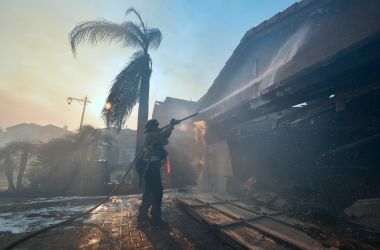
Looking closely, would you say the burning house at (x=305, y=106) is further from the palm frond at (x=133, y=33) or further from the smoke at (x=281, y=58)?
the palm frond at (x=133, y=33)

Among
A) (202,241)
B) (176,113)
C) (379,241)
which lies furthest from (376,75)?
(176,113)

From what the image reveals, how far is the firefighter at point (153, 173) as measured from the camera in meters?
4.85

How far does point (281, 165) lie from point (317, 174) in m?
1.36

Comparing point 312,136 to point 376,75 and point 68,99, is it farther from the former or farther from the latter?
point 68,99

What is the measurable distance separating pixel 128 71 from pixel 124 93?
1.18 metres

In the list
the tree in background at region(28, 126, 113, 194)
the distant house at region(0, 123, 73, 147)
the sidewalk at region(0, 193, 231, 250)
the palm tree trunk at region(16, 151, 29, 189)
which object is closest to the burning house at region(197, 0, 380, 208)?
the sidewalk at region(0, 193, 231, 250)

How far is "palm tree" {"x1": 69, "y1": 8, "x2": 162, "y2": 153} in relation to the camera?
1012 centimetres

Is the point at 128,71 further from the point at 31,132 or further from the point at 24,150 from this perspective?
the point at 31,132

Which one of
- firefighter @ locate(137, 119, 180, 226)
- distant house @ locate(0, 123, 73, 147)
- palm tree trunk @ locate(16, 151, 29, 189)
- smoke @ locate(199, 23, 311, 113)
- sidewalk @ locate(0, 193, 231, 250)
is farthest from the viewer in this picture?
distant house @ locate(0, 123, 73, 147)

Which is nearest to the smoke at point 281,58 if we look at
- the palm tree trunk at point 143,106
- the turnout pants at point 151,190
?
the turnout pants at point 151,190

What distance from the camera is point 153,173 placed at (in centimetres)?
510

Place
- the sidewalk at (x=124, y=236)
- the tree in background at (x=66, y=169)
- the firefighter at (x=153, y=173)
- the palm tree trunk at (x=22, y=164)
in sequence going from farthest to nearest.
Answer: the palm tree trunk at (x=22, y=164), the tree in background at (x=66, y=169), the firefighter at (x=153, y=173), the sidewalk at (x=124, y=236)

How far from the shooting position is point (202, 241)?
3789mm

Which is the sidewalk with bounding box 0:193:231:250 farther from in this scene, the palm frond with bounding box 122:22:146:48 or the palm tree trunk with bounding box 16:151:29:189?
the palm frond with bounding box 122:22:146:48
